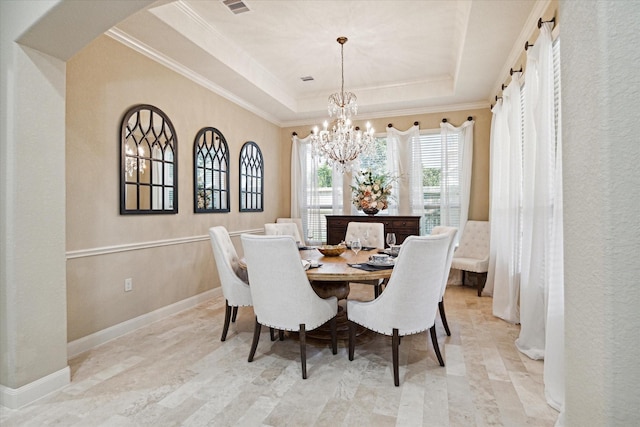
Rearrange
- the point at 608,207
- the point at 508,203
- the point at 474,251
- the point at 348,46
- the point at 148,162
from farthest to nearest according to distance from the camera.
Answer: the point at 474,251
the point at 348,46
the point at 508,203
the point at 148,162
the point at 608,207

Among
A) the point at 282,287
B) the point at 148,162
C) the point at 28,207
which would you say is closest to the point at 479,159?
the point at 282,287

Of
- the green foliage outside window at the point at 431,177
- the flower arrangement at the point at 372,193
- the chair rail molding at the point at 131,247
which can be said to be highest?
the green foliage outside window at the point at 431,177

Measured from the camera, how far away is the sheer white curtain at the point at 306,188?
602cm

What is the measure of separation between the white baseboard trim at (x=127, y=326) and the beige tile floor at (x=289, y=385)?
0.08m

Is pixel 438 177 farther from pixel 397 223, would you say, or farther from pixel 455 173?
pixel 397 223

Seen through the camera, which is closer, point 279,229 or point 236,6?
point 236,6

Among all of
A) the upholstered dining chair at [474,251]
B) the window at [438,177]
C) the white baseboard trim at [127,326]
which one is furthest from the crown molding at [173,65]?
the upholstered dining chair at [474,251]

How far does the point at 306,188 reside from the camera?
6094mm

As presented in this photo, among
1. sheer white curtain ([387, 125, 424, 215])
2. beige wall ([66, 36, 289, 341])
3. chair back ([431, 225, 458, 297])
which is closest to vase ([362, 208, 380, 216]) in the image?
sheer white curtain ([387, 125, 424, 215])

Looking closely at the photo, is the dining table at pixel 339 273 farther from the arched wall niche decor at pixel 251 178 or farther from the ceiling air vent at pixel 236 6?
the ceiling air vent at pixel 236 6

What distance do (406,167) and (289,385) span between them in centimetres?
413

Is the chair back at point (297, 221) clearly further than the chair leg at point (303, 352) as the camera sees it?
Yes

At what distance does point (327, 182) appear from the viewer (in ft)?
19.7

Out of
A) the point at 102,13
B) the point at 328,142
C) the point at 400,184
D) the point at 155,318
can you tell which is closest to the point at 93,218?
the point at 155,318
